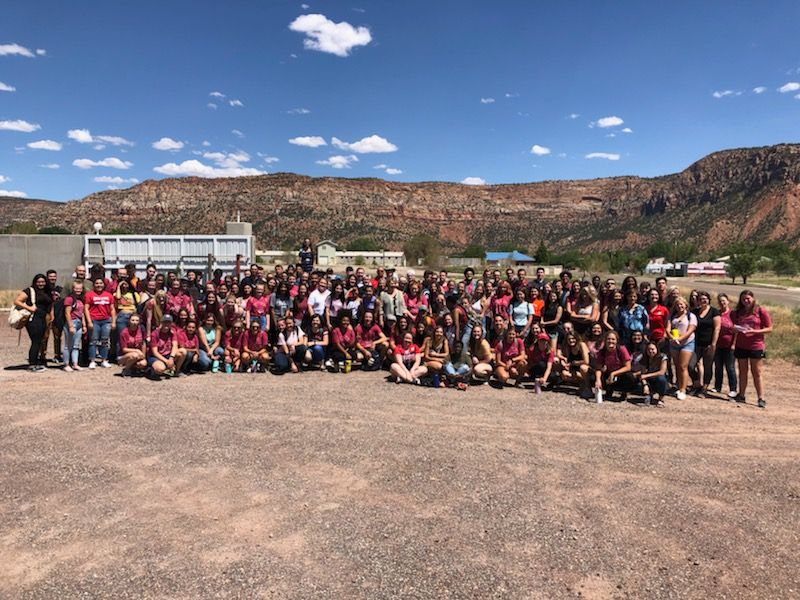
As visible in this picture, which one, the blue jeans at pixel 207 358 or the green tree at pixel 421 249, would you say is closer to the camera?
the blue jeans at pixel 207 358

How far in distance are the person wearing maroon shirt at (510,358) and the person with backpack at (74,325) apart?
6746 mm

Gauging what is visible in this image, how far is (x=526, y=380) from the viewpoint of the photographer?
9297 millimetres

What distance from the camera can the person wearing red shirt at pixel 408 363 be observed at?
8875mm

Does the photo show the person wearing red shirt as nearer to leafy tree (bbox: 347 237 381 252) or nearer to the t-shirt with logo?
the t-shirt with logo

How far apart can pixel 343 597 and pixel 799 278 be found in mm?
69150

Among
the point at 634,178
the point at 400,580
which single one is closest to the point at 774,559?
the point at 400,580

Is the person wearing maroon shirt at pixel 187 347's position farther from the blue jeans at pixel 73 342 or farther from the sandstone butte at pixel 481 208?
the sandstone butte at pixel 481 208

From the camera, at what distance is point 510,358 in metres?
8.89

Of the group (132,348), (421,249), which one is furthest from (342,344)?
(421,249)

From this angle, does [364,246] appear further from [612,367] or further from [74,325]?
[612,367]

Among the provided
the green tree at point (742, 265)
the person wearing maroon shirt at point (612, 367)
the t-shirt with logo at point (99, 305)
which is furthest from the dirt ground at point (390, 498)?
the green tree at point (742, 265)

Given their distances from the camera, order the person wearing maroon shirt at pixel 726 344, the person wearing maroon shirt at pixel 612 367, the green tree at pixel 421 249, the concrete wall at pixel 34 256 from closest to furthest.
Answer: the person wearing maroon shirt at pixel 612 367 → the person wearing maroon shirt at pixel 726 344 → the concrete wall at pixel 34 256 → the green tree at pixel 421 249

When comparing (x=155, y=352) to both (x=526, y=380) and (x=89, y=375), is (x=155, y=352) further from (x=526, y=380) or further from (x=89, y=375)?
(x=526, y=380)

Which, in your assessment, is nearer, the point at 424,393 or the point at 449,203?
the point at 424,393
